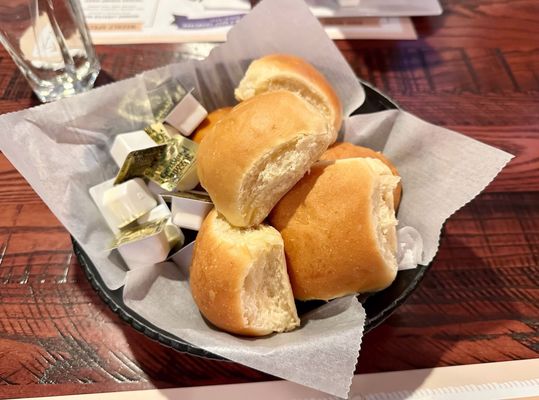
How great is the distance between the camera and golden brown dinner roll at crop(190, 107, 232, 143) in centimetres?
79

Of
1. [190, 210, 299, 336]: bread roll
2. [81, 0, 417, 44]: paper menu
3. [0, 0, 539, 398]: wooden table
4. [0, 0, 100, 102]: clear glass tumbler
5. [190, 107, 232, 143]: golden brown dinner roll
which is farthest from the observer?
[81, 0, 417, 44]: paper menu

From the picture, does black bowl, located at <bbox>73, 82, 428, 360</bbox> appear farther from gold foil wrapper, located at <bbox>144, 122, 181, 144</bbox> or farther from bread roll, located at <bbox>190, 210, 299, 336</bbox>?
gold foil wrapper, located at <bbox>144, 122, 181, 144</bbox>

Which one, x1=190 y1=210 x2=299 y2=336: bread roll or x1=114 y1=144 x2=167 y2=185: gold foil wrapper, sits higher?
x1=114 y1=144 x2=167 y2=185: gold foil wrapper

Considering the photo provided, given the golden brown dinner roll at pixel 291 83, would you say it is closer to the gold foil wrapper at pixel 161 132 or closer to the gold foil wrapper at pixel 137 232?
the gold foil wrapper at pixel 161 132

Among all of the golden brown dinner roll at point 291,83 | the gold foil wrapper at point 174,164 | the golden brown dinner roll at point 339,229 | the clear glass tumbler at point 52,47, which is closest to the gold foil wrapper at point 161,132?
the gold foil wrapper at point 174,164

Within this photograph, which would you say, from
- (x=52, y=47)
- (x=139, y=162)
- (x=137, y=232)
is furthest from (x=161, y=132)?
(x=52, y=47)

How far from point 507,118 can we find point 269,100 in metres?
0.66

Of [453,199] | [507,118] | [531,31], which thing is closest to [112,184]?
[453,199]

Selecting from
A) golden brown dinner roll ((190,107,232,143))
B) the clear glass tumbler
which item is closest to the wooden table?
the clear glass tumbler

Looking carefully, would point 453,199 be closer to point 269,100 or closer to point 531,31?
point 269,100

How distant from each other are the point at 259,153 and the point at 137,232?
8.7 inches

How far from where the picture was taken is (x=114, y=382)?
2.19ft

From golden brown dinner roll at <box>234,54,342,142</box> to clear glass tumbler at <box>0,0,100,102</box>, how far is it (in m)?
0.47

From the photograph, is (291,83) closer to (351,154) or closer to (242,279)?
(351,154)
